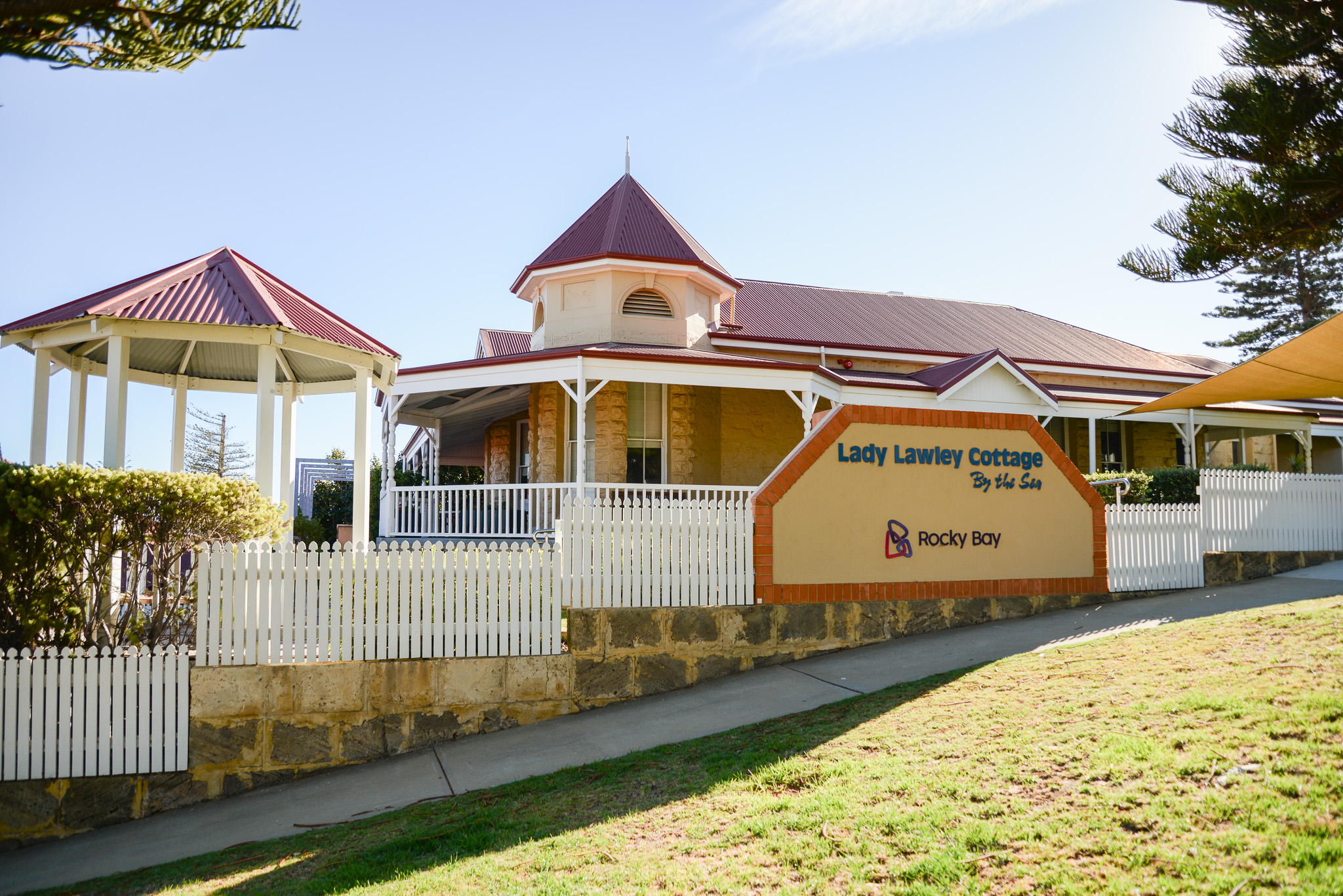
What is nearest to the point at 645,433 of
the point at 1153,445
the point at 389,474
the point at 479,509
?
the point at 479,509

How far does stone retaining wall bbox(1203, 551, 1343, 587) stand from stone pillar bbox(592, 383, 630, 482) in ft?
31.0

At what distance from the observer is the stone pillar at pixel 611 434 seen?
54.1 ft

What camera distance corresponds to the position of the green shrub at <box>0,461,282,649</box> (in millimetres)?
7340

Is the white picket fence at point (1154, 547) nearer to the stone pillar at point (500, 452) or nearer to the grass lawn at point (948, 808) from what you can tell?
the grass lawn at point (948, 808)

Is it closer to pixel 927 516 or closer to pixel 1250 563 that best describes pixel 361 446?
pixel 927 516

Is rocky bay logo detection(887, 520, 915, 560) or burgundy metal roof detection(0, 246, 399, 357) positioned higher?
burgundy metal roof detection(0, 246, 399, 357)

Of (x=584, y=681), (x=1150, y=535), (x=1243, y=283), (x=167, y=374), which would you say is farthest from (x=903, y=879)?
(x=1243, y=283)

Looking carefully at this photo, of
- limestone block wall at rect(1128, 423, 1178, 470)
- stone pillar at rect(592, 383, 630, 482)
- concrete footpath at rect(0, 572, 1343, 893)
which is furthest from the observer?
limestone block wall at rect(1128, 423, 1178, 470)

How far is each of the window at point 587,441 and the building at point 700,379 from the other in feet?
0.12

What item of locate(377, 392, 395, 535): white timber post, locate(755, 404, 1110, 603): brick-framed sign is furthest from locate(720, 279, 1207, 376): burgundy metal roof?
locate(755, 404, 1110, 603): brick-framed sign

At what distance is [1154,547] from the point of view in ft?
37.4

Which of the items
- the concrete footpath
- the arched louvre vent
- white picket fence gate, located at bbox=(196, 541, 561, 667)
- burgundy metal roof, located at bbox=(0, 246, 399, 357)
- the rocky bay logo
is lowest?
the concrete footpath

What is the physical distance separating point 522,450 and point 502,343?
12.6 feet

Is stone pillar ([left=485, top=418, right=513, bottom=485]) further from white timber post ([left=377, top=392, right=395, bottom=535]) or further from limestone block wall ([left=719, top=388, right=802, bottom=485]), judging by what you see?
limestone block wall ([left=719, top=388, right=802, bottom=485])
